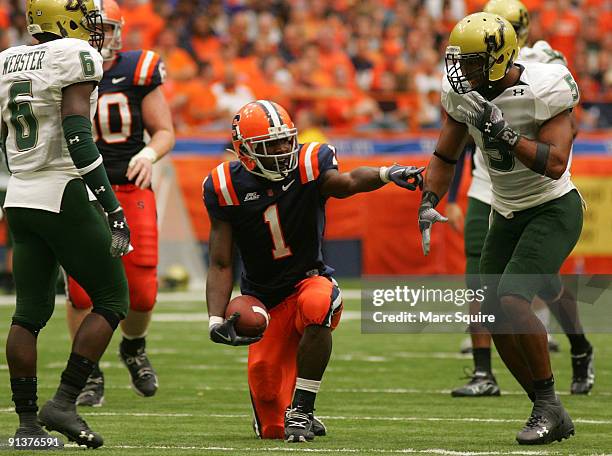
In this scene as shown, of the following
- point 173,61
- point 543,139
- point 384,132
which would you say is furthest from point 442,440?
point 173,61

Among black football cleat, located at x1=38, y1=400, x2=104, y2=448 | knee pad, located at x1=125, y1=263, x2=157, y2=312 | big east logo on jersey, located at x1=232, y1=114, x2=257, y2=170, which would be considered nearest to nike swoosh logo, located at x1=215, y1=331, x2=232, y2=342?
black football cleat, located at x1=38, y1=400, x2=104, y2=448

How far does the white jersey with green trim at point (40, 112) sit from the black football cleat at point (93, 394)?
1528mm

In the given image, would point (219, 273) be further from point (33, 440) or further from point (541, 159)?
point (541, 159)

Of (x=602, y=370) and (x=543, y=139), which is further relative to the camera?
(x=602, y=370)

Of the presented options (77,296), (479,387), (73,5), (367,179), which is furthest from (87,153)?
(479,387)

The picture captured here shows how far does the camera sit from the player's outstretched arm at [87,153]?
4.80 meters

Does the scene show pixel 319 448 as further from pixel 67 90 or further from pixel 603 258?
pixel 603 258

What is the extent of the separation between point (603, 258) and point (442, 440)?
775 centimetres

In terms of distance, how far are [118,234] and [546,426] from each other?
1715 millimetres

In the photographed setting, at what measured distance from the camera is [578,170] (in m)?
12.7

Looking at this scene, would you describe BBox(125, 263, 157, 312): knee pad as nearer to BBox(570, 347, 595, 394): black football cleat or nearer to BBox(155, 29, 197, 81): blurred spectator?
BBox(570, 347, 595, 394): black football cleat

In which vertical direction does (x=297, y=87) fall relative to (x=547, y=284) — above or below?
below

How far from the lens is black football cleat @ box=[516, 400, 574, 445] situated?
4.97m

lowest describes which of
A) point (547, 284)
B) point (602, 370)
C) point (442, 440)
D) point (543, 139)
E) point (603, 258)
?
point (603, 258)
